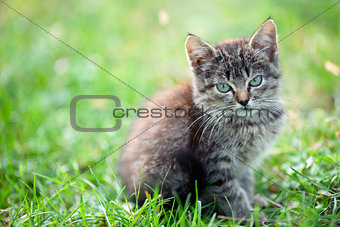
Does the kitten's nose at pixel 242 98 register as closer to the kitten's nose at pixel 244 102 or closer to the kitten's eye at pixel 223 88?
the kitten's nose at pixel 244 102

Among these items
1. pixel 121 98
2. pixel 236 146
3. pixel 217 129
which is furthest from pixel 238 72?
pixel 121 98

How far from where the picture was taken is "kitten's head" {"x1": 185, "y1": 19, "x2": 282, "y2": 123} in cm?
284

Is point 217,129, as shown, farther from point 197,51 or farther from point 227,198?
point 197,51

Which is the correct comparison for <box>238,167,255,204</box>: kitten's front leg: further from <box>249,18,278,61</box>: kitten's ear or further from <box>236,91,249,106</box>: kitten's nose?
<box>249,18,278,61</box>: kitten's ear

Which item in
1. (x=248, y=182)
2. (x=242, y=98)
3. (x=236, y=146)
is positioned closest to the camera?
(x=242, y=98)

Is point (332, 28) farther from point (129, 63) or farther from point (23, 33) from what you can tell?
point (23, 33)

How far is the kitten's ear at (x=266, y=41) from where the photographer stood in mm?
2852

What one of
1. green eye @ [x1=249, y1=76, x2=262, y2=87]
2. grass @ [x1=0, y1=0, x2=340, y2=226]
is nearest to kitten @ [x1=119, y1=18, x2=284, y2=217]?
green eye @ [x1=249, y1=76, x2=262, y2=87]

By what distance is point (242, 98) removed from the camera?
2746 millimetres

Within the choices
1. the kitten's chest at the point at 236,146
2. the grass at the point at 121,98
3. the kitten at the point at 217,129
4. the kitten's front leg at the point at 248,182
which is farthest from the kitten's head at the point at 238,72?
the kitten's front leg at the point at 248,182

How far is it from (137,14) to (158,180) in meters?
4.85

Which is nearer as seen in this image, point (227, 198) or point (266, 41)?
point (227, 198)

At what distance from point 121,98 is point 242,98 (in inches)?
94.9

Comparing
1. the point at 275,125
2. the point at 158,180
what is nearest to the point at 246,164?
the point at 275,125
